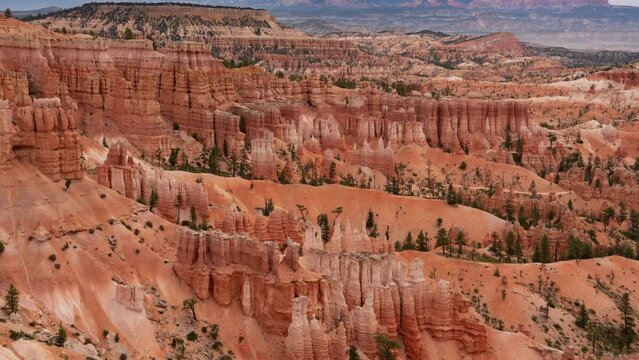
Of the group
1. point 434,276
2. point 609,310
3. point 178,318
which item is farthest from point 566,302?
point 178,318

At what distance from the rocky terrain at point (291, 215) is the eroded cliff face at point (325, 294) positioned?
0.10 meters

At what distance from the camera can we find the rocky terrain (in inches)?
1543

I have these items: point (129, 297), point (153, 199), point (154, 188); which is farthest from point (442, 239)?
point (129, 297)

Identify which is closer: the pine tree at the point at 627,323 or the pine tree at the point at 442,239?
the pine tree at the point at 627,323

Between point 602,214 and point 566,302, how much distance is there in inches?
991

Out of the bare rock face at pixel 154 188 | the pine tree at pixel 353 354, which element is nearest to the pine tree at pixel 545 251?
the bare rock face at pixel 154 188

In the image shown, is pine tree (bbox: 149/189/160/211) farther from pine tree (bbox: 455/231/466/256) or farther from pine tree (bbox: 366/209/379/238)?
pine tree (bbox: 455/231/466/256)

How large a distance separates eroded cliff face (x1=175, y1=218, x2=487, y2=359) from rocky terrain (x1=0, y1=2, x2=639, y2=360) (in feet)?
0.34

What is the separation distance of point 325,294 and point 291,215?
11.5 meters

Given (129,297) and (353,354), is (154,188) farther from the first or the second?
(353,354)

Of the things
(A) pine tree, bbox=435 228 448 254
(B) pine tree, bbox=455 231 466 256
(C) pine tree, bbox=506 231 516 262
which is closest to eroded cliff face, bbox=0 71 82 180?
(A) pine tree, bbox=435 228 448 254

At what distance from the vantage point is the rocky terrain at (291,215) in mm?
39188

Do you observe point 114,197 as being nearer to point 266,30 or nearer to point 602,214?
point 602,214

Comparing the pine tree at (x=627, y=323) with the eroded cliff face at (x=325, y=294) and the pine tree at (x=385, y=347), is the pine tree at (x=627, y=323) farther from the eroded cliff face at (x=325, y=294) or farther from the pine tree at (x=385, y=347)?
the pine tree at (x=385, y=347)
